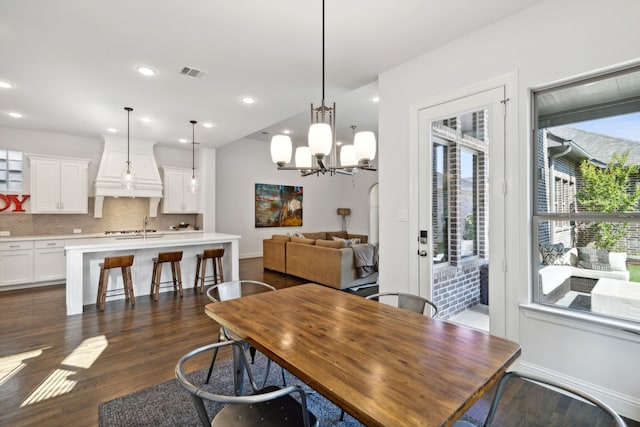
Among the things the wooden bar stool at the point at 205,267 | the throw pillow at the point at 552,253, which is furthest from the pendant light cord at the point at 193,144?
the throw pillow at the point at 552,253

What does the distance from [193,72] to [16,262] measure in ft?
15.9

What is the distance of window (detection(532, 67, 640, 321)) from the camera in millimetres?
2029

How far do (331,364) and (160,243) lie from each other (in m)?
4.16

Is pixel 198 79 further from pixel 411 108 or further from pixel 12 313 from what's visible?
pixel 12 313

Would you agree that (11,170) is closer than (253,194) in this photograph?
Yes

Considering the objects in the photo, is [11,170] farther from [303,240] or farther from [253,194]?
[303,240]

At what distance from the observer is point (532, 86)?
233 cm

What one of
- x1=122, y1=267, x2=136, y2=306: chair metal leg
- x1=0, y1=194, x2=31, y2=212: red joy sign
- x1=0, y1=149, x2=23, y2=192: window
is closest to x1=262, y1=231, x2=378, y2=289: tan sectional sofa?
x1=122, y1=267, x2=136, y2=306: chair metal leg

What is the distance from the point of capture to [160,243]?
461 cm

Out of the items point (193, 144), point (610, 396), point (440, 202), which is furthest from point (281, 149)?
point (193, 144)

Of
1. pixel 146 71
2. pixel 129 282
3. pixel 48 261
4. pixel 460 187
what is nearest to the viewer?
pixel 460 187

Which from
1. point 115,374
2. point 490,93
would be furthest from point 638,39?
point 115,374

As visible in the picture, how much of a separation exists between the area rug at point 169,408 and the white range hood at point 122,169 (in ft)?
16.5

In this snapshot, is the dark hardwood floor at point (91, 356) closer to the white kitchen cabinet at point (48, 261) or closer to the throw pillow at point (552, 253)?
the white kitchen cabinet at point (48, 261)
